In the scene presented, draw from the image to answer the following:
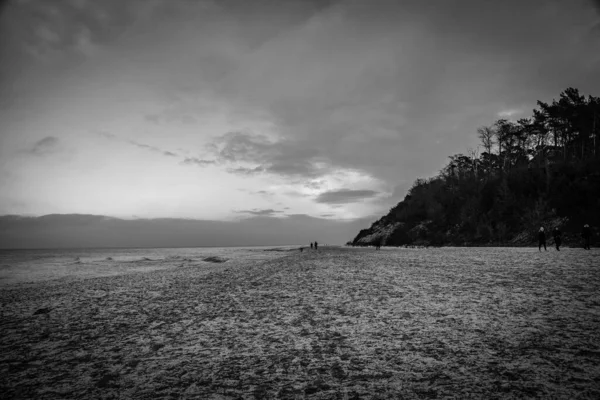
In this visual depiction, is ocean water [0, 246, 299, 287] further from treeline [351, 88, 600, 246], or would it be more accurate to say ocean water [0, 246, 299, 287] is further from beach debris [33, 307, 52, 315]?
treeline [351, 88, 600, 246]

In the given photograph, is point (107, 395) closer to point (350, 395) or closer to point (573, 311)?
point (350, 395)

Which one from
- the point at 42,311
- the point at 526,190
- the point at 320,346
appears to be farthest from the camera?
the point at 526,190

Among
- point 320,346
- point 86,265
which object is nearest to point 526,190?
point 320,346

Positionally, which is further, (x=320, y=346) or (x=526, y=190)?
(x=526, y=190)

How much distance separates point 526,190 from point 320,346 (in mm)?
72808

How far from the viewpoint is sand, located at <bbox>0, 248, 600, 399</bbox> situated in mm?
4027

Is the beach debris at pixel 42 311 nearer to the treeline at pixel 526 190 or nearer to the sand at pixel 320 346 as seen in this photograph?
the sand at pixel 320 346

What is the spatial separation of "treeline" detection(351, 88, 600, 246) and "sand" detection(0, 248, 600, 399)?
1751 inches

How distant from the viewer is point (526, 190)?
59.4 meters

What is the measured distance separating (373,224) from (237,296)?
4755 inches

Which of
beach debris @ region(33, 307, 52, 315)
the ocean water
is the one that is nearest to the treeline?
the ocean water

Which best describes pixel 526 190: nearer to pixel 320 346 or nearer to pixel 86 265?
pixel 320 346

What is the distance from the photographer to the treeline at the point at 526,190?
47500 millimetres

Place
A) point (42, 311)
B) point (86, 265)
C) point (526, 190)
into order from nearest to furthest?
point (42, 311), point (86, 265), point (526, 190)
